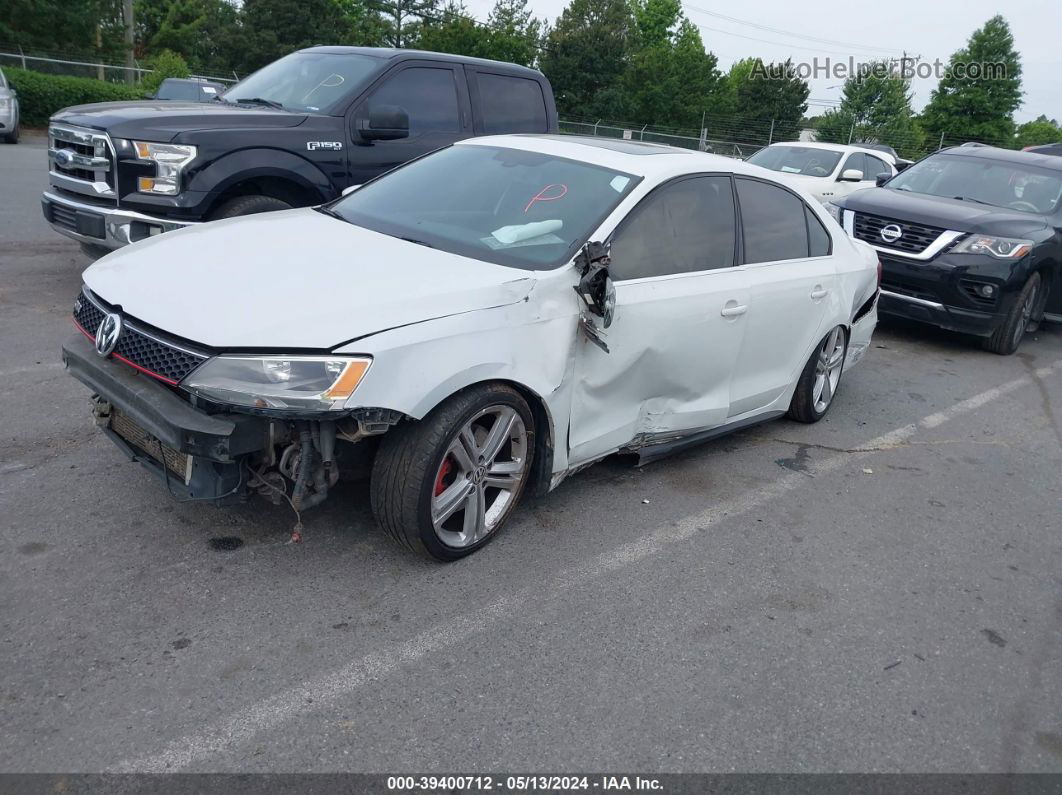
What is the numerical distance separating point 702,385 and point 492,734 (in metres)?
2.39

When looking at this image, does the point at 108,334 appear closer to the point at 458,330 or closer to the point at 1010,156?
the point at 458,330

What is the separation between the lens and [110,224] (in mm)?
6258

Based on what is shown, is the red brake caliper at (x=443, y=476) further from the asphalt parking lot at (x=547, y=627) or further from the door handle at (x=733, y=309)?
the door handle at (x=733, y=309)

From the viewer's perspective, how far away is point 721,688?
121 inches

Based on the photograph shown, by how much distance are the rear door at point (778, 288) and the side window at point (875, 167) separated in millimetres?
10564

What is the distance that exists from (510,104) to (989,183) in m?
5.19

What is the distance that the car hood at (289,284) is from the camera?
315 cm

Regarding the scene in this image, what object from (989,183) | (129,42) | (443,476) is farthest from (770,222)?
(129,42)

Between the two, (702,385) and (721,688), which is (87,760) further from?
(702,385)

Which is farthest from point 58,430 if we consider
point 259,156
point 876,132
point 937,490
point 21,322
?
point 876,132

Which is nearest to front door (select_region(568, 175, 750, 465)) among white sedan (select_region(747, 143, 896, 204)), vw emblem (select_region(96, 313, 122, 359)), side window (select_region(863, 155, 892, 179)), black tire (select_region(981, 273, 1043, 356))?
vw emblem (select_region(96, 313, 122, 359))

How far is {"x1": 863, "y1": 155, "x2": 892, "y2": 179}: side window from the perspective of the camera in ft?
49.4

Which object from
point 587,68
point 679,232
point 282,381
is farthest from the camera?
point 587,68

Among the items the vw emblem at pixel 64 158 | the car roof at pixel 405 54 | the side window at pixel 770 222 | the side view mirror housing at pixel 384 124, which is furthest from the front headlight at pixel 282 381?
the car roof at pixel 405 54
